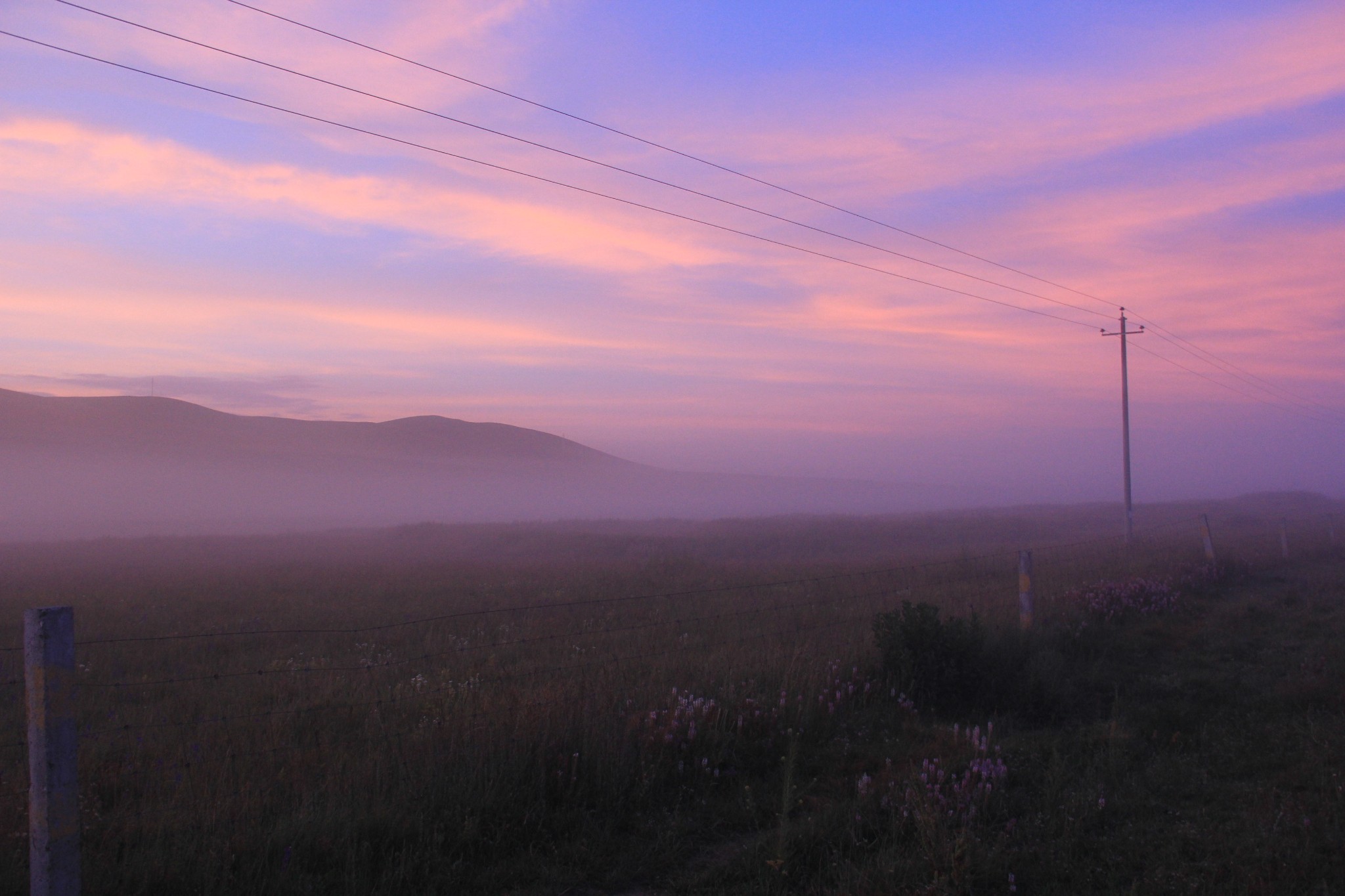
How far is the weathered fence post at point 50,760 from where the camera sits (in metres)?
3.86

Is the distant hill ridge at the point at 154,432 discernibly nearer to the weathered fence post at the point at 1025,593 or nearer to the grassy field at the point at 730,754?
the grassy field at the point at 730,754

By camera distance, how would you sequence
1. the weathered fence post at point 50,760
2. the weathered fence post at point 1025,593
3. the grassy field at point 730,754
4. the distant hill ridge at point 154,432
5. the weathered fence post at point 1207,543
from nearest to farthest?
1. the weathered fence post at point 50,760
2. the grassy field at point 730,754
3. the weathered fence post at point 1025,593
4. the weathered fence post at point 1207,543
5. the distant hill ridge at point 154,432

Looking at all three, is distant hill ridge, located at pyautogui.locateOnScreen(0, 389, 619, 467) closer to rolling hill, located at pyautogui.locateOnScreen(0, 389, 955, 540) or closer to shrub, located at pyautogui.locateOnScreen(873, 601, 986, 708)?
rolling hill, located at pyautogui.locateOnScreen(0, 389, 955, 540)

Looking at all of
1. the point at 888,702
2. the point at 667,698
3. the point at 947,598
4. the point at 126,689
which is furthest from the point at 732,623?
the point at 126,689

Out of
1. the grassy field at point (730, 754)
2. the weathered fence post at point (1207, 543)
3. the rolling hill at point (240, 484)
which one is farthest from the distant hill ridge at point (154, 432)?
the weathered fence post at point (1207, 543)

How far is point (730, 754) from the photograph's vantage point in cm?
662

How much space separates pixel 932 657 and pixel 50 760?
739 centimetres

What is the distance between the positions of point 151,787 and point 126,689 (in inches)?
197

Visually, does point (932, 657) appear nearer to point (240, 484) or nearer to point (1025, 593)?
point (1025, 593)

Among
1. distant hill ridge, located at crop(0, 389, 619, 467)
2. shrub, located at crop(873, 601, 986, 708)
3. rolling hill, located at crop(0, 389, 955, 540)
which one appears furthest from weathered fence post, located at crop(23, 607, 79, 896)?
distant hill ridge, located at crop(0, 389, 619, 467)

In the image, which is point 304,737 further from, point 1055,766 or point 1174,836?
point 1174,836

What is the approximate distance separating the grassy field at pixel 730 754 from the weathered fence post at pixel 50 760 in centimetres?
53

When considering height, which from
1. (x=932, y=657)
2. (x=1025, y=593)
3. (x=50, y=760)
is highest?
(x=50, y=760)

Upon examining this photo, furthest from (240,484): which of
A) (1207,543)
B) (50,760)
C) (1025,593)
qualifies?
(50,760)
